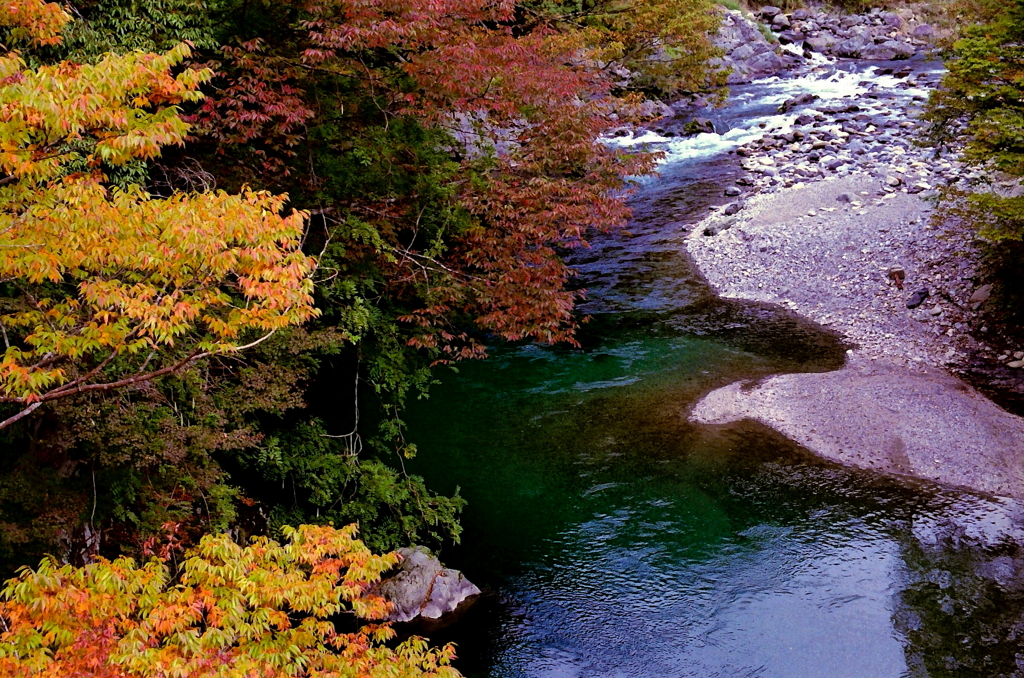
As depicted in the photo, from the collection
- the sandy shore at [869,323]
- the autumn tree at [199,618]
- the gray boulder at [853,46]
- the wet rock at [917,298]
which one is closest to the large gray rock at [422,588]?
the autumn tree at [199,618]

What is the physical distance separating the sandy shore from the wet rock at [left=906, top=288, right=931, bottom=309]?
94mm

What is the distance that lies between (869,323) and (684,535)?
794cm

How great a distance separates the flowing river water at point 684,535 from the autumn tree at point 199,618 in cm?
305

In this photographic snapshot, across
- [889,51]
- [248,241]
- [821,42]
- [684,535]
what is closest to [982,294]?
[684,535]

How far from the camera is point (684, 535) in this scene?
9945 mm

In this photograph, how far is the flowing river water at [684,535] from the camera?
8172 millimetres

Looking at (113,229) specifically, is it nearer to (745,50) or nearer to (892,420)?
(892,420)

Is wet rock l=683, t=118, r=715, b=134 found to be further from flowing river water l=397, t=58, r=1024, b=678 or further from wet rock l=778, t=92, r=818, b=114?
flowing river water l=397, t=58, r=1024, b=678

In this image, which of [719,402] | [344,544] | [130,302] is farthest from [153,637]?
[719,402]

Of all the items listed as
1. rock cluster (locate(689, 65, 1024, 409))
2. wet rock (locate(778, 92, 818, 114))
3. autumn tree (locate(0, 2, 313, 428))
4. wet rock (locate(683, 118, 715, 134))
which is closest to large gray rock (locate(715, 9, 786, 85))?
wet rock (locate(778, 92, 818, 114))

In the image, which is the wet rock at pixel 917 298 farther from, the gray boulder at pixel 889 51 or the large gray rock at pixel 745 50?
the gray boulder at pixel 889 51

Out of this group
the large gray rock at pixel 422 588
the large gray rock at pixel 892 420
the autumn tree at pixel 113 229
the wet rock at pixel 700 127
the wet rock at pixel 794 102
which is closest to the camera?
the autumn tree at pixel 113 229

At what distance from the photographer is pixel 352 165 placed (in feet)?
32.7

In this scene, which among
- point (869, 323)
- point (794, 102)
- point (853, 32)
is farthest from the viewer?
point (853, 32)
